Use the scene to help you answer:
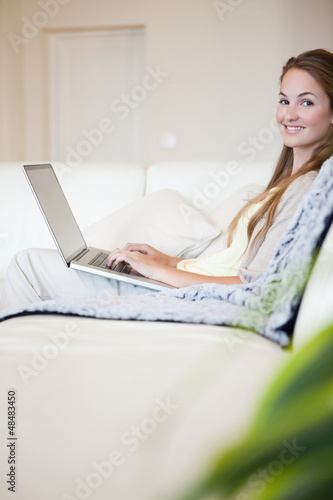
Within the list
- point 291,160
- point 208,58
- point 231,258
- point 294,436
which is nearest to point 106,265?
point 231,258

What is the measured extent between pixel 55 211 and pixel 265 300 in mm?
1021

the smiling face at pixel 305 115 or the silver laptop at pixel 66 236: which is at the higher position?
the smiling face at pixel 305 115

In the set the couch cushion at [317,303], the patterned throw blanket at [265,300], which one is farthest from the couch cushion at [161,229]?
the couch cushion at [317,303]

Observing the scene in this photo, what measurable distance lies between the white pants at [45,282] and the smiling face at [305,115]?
2.09 ft

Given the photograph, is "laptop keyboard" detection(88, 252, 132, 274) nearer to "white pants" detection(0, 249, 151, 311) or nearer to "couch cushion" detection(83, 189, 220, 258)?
"white pants" detection(0, 249, 151, 311)

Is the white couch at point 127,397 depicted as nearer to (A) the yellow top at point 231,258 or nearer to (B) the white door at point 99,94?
(A) the yellow top at point 231,258

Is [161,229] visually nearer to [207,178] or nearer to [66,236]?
[207,178]

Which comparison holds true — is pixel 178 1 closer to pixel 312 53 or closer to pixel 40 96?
pixel 40 96

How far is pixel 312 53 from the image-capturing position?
181 centimetres

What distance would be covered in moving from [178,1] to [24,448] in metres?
4.88

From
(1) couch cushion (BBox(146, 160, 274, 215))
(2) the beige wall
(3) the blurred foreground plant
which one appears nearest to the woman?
(1) couch cushion (BBox(146, 160, 274, 215))

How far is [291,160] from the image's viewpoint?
77.5 inches

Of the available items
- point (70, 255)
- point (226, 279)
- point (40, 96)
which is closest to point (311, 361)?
point (226, 279)

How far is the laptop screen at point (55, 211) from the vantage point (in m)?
1.81
